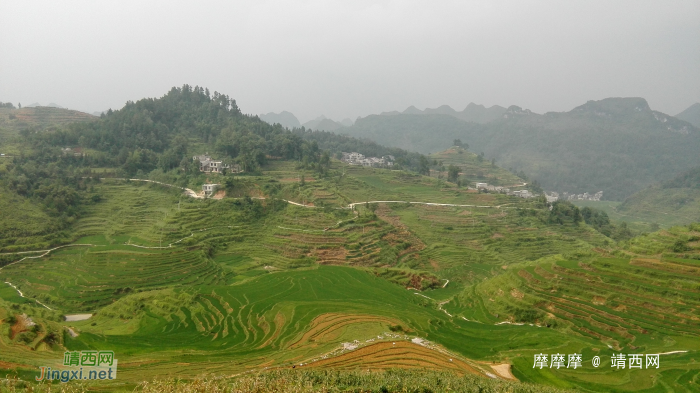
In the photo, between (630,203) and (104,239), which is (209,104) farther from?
(630,203)

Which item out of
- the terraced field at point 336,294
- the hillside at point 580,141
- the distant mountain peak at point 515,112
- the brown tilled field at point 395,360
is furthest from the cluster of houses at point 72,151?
the distant mountain peak at point 515,112

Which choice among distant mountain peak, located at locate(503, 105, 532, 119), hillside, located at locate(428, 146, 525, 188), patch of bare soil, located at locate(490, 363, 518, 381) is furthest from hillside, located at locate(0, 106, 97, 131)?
distant mountain peak, located at locate(503, 105, 532, 119)

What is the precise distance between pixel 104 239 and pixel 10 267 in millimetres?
6225

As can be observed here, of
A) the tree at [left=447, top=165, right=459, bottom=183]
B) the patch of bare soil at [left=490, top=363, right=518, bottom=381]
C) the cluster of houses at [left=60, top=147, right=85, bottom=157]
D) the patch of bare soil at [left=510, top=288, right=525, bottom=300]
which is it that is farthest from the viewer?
the tree at [left=447, top=165, right=459, bottom=183]

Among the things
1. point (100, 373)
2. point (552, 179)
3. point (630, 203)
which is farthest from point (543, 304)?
point (552, 179)

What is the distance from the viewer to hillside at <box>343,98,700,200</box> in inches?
4614

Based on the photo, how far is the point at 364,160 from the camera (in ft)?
258

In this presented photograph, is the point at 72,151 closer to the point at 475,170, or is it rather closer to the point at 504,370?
the point at 504,370

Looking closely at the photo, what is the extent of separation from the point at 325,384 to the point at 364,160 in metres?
69.7

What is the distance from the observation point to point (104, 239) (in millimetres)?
32281

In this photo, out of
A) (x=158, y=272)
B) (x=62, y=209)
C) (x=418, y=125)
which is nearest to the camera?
(x=158, y=272)

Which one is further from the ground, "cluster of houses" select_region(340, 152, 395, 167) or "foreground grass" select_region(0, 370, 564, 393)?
"cluster of houses" select_region(340, 152, 395, 167)

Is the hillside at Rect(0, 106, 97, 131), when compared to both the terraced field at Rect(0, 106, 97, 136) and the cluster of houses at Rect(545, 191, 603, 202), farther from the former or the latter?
the cluster of houses at Rect(545, 191, 603, 202)

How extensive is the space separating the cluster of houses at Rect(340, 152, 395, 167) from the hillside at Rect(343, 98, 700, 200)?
62474 millimetres
